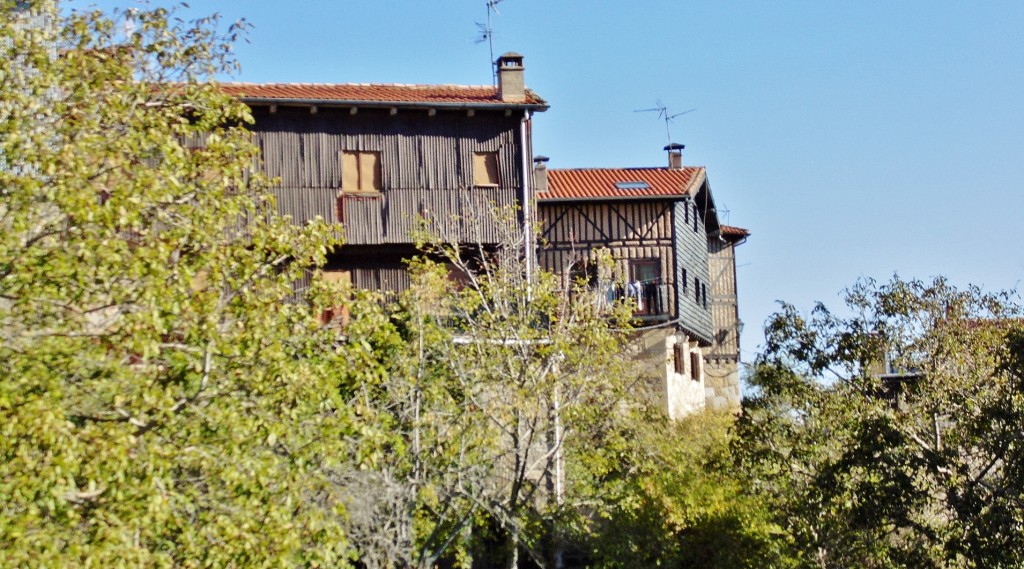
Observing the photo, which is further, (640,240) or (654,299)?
(640,240)

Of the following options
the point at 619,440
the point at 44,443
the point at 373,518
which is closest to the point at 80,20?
the point at 44,443

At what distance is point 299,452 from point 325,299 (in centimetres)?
170

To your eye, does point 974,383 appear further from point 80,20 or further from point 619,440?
point 80,20

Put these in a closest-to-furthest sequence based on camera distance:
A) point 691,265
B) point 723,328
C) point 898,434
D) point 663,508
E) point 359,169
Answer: point 898,434
point 663,508
point 359,169
point 691,265
point 723,328

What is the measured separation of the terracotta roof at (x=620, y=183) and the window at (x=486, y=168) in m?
4.26

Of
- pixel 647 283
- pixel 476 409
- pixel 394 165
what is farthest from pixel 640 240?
pixel 476 409

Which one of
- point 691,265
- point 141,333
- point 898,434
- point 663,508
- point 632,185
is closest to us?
point 141,333

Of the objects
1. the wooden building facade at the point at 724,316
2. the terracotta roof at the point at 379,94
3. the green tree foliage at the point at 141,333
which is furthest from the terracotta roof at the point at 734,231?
the green tree foliage at the point at 141,333

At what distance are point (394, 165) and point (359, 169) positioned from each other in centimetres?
82

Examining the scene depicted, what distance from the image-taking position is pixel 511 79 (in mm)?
32531

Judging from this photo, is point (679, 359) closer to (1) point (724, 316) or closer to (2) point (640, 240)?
(2) point (640, 240)

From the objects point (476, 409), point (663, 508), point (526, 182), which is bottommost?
point (663, 508)

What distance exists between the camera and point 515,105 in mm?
31906

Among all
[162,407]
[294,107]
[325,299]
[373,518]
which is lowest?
[373,518]
